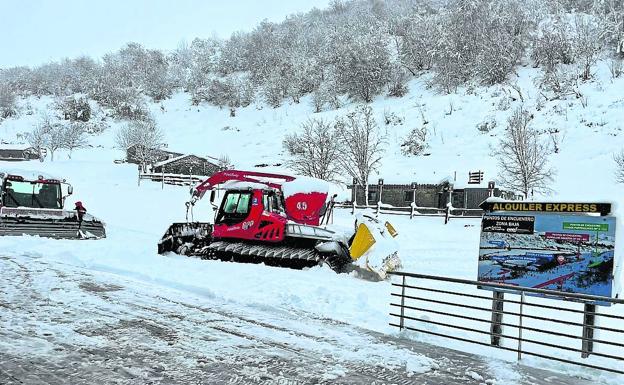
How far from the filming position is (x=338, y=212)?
29.3m

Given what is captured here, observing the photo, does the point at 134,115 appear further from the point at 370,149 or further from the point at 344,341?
the point at 344,341

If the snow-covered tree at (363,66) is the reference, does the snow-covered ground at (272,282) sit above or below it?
below

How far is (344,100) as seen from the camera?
2470 inches

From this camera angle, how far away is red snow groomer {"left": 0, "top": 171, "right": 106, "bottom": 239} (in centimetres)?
1750

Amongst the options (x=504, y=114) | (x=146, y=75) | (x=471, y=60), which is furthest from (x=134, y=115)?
(x=504, y=114)

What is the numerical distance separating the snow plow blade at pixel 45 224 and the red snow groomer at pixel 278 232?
4421 mm

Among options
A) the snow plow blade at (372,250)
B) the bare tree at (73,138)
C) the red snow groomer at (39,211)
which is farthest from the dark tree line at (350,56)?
the red snow groomer at (39,211)

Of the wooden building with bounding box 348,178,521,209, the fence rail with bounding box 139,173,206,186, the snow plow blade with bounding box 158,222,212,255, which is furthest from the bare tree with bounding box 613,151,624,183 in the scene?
the fence rail with bounding box 139,173,206,186

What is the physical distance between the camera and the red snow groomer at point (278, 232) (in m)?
13.3

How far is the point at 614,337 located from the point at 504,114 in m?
37.7

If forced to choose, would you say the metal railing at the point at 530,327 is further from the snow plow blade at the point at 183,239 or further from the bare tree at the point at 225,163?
the bare tree at the point at 225,163

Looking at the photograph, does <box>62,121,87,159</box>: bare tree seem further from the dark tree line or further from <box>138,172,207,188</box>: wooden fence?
<box>138,172,207,188</box>: wooden fence

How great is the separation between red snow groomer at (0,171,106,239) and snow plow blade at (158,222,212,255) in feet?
14.4

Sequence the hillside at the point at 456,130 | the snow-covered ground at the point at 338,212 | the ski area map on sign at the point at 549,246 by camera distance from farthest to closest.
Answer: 1. the hillside at the point at 456,130
2. the snow-covered ground at the point at 338,212
3. the ski area map on sign at the point at 549,246
